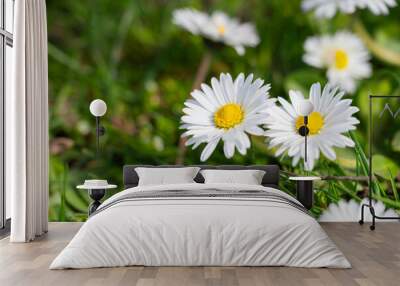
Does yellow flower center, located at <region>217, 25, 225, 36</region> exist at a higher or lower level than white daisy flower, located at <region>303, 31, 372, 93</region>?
higher

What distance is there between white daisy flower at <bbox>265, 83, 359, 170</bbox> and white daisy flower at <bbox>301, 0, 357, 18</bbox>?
813mm

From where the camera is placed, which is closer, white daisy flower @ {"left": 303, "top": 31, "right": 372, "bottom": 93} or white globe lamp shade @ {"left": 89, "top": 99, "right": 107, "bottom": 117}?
white globe lamp shade @ {"left": 89, "top": 99, "right": 107, "bottom": 117}

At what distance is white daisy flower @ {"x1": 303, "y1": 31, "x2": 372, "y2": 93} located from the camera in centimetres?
710

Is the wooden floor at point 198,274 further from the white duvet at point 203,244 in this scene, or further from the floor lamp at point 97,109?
the floor lamp at point 97,109

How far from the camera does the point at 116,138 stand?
23.4ft

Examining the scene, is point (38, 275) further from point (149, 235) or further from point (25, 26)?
point (25, 26)

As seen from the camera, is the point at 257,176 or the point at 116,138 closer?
the point at 257,176

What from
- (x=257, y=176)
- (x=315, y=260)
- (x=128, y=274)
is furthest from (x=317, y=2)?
(x=128, y=274)

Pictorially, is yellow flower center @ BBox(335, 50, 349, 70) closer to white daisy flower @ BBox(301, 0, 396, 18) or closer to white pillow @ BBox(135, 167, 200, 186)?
white daisy flower @ BBox(301, 0, 396, 18)

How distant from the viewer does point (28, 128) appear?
19.0 ft

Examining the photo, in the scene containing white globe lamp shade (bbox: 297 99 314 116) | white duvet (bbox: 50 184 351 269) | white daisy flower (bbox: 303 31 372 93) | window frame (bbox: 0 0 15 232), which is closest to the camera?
white duvet (bbox: 50 184 351 269)

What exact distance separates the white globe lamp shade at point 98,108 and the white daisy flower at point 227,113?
2.94ft

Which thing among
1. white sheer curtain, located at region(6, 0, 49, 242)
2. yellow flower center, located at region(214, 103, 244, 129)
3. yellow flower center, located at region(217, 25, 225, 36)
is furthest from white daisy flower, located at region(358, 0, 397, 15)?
white sheer curtain, located at region(6, 0, 49, 242)

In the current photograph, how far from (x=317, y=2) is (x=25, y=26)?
322 centimetres
